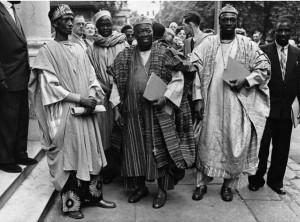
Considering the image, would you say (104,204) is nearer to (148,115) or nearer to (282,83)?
(148,115)

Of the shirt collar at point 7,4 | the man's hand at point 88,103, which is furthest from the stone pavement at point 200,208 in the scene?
the shirt collar at point 7,4

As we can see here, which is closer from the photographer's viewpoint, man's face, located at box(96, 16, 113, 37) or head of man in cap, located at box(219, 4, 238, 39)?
head of man in cap, located at box(219, 4, 238, 39)

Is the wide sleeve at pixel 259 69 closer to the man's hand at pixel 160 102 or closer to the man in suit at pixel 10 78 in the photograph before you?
the man's hand at pixel 160 102

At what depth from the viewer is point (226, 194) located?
4340mm

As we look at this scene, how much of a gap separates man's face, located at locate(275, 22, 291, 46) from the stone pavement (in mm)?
1768


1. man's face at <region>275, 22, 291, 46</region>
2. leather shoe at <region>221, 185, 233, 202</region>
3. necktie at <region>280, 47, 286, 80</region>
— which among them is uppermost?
man's face at <region>275, 22, 291, 46</region>

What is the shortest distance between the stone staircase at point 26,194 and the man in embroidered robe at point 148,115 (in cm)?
90

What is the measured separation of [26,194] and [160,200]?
141 cm

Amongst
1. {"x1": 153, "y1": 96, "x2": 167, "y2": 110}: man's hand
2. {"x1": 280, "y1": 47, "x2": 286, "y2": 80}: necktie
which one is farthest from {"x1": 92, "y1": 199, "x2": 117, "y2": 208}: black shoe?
{"x1": 280, "y1": 47, "x2": 286, "y2": 80}: necktie

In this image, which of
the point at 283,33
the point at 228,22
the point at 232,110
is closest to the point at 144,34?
the point at 228,22

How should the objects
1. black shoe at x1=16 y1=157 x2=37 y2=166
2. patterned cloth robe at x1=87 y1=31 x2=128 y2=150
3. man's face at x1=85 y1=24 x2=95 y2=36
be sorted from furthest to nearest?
man's face at x1=85 y1=24 x2=95 y2=36 < patterned cloth robe at x1=87 y1=31 x2=128 y2=150 < black shoe at x1=16 y1=157 x2=37 y2=166

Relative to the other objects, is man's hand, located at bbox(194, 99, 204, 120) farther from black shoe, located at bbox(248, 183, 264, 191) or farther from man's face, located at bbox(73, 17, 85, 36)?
man's face, located at bbox(73, 17, 85, 36)

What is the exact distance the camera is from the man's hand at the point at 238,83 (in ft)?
13.0

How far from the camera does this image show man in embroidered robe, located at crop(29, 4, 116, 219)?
141 inches
